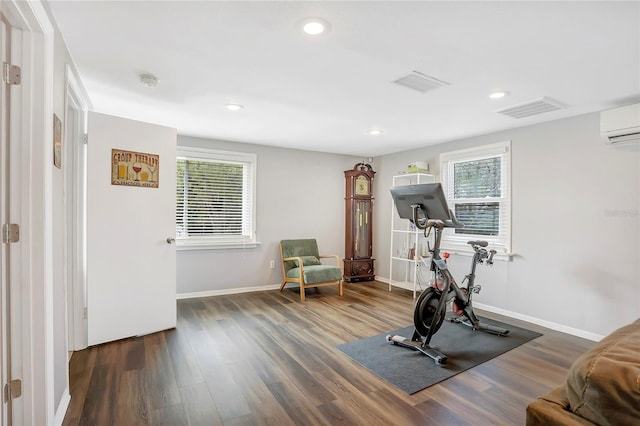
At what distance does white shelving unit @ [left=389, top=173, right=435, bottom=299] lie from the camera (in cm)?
499

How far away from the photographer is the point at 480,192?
14.5 feet

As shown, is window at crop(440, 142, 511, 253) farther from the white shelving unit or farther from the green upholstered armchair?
the green upholstered armchair

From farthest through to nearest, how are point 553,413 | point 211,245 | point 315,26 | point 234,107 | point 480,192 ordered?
point 211,245
point 480,192
point 234,107
point 315,26
point 553,413

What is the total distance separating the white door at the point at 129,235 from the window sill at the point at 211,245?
1.17 metres

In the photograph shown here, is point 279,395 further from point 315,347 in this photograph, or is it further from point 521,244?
point 521,244

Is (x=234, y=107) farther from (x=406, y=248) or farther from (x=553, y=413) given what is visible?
(x=406, y=248)

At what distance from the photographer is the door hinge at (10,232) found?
1.49 meters

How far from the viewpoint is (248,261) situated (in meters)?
5.07

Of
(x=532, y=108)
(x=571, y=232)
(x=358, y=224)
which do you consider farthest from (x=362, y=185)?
(x=571, y=232)

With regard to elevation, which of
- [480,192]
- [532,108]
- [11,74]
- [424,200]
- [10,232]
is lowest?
[10,232]

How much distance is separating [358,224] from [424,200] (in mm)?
3016

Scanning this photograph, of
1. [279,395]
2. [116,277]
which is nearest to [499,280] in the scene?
[279,395]

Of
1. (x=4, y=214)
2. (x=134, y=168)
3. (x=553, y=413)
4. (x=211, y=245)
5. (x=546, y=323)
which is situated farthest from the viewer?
(x=211, y=245)

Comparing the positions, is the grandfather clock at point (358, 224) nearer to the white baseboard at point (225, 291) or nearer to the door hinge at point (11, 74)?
the white baseboard at point (225, 291)
